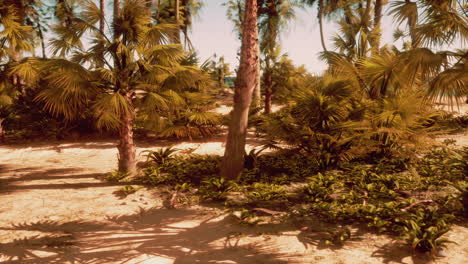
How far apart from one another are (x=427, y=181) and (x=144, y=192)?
568cm

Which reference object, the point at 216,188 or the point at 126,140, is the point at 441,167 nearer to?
the point at 216,188

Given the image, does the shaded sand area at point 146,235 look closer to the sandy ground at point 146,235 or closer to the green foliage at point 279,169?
the sandy ground at point 146,235

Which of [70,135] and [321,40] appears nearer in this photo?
[70,135]

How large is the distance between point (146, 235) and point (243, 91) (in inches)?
127

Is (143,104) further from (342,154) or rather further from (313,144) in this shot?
(342,154)

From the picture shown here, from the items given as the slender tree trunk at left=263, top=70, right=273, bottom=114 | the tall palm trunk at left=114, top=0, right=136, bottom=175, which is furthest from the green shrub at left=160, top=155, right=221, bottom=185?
the slender tree trunk at left=263, top=70, right=273, bottom=114

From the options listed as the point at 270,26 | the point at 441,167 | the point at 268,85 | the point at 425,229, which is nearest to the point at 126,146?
the point at 425,229

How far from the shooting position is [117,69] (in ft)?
20.9

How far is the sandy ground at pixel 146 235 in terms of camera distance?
11.7ft

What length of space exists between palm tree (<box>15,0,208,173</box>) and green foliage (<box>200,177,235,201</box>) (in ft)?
6.32

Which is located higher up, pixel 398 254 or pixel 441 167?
pixel 441 167

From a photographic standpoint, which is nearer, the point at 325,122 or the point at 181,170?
the point at 325,122

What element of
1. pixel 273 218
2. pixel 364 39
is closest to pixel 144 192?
pixel 273 218

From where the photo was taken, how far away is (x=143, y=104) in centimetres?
624
